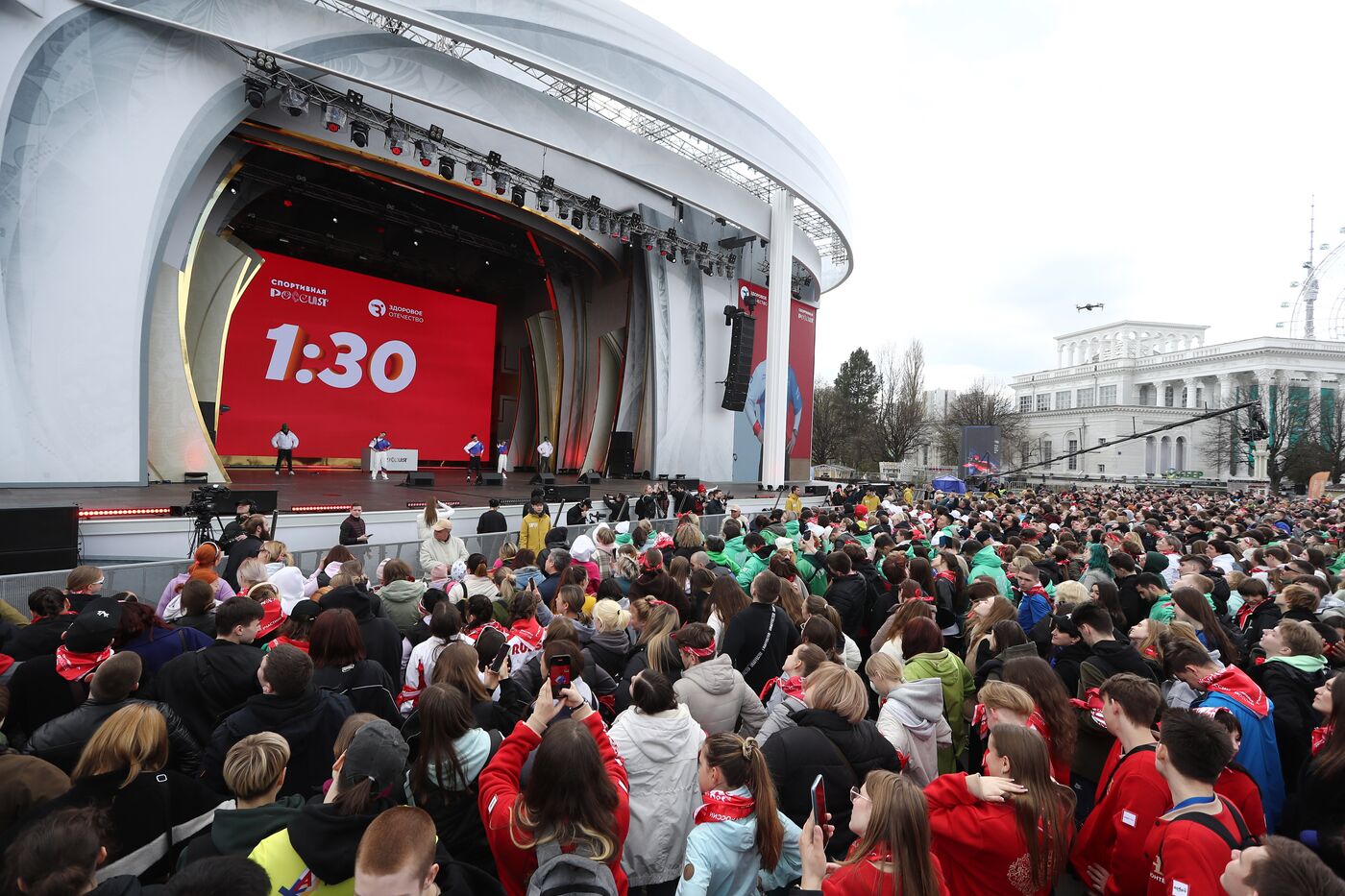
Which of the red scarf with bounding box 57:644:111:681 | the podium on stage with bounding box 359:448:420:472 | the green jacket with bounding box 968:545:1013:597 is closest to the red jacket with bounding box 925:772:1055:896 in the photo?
the red scarf with bounding box 57:644:111:681

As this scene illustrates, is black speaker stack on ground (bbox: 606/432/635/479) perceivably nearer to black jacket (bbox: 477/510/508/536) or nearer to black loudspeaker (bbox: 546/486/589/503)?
black loudspeaker (bbox: 546/486/589/503)

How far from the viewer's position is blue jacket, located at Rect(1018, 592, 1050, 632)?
16.4 ft

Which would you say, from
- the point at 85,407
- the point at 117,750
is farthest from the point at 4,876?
the point at 85,407

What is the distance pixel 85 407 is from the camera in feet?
36.5

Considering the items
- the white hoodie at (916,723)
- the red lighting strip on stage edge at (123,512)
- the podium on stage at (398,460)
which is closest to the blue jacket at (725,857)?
the white hoodie at (916,723)

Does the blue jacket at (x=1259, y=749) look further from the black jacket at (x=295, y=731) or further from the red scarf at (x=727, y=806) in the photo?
the black jacket at (x=295, y=731)

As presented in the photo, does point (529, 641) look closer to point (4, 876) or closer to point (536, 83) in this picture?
point (4, 876)

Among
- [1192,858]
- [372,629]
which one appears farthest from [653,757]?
[372,629]

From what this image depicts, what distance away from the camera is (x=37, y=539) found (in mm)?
7160

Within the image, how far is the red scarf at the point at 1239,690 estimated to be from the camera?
270 centimetres

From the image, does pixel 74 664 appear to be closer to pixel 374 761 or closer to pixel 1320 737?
pixel 374 761

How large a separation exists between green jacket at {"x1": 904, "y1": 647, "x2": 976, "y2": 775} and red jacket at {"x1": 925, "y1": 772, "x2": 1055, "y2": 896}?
47.2 inches

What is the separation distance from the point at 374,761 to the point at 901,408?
43.6m

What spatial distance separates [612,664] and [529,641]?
20.7 inches
